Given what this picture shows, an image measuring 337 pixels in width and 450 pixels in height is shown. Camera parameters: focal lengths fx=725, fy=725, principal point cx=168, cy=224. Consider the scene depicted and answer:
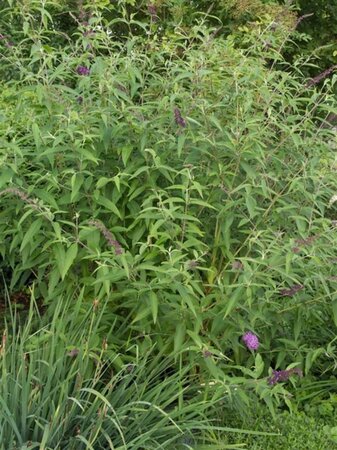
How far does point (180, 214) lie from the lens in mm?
3400

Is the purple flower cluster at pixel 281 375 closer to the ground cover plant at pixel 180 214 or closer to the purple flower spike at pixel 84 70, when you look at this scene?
the ground cover plant at pixel 180 214

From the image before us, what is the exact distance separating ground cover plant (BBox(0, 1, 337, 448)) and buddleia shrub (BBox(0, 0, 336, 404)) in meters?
0.01

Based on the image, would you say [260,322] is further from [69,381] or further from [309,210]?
[69,381]

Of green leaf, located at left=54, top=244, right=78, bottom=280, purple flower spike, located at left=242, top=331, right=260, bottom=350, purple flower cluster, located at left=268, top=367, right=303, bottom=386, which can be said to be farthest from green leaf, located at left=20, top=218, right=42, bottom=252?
purple flower cluster, located at left=268, top=367, right=303, bottom=386

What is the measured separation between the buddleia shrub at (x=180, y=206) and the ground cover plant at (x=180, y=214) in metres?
0.01

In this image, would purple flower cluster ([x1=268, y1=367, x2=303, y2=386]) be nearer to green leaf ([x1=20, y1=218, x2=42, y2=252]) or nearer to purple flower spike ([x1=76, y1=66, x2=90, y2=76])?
green leaf ([x1=20, y1=218, x2=42, y2=252])

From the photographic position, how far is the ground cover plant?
3.35 metres

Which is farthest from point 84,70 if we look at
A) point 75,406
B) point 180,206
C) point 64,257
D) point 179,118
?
point 75,406

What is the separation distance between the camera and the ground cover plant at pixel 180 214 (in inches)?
132

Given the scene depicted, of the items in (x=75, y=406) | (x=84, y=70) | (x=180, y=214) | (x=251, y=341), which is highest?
(x=84, y=70)

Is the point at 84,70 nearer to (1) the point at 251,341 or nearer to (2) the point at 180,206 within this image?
(2) the point at 180,206

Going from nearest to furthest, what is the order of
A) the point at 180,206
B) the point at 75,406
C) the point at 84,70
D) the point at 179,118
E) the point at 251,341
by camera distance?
the point at 75,406 < the point at 251,341 < the point at 180,206 < the point at 179,118 < the point at 84,70

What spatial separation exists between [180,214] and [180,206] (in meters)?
0.05

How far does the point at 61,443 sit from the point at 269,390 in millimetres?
974
